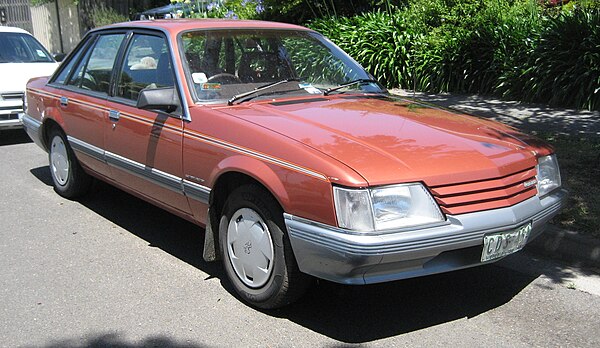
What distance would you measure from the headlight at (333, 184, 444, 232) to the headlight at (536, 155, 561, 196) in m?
1.01

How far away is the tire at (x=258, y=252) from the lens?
Answer: 3.86m

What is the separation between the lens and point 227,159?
162 inches

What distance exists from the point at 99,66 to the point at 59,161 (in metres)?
1.21

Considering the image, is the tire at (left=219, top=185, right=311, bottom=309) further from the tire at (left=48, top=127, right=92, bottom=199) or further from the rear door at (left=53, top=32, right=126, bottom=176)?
the tire at (left=48, top=127, right=92, bottom=199)

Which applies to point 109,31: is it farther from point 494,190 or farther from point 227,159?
point 494,190

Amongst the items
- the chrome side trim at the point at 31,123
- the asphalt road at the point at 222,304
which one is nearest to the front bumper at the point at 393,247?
the asphalt road at the point at 222,304

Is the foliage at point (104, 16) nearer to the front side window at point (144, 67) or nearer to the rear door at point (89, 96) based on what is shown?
the rear door at point (89, 96)

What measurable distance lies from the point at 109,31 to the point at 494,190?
3834 mm

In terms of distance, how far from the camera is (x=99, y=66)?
5.95 m

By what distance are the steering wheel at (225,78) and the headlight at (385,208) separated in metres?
1.71

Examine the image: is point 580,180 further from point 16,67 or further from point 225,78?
point 16,67

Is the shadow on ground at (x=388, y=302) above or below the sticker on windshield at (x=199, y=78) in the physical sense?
below

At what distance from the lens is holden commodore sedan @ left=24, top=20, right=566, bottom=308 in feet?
11.6

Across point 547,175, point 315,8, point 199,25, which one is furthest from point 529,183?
point 315,8
